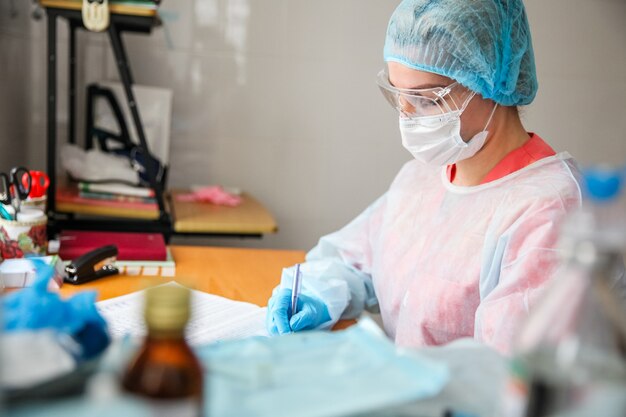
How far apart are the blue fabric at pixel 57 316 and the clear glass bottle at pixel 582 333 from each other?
336mm

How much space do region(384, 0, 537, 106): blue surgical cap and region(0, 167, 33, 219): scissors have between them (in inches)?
32.8

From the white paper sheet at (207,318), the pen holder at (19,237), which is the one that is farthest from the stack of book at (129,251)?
the white paper sheet at (207,318)

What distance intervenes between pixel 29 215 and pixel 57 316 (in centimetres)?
95

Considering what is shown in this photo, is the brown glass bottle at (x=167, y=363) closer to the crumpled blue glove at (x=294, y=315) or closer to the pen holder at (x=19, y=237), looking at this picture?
the crumpled blue glove at (x=294, y=315)

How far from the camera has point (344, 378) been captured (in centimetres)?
57

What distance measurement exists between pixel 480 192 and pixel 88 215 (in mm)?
1262

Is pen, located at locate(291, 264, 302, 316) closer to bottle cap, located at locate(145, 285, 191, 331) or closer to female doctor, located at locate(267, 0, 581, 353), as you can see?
female doctor, located at locate(267, 0, 581, 353)

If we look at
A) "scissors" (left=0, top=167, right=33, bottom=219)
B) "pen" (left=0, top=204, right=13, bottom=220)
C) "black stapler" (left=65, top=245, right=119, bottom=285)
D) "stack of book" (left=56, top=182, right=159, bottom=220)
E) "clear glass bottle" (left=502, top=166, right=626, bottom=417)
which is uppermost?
"clear glass bottle" (left=502, top=166, right=626, bottom=417)

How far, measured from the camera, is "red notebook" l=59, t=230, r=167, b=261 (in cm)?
154

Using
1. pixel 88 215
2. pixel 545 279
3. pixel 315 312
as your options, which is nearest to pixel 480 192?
pixel 545 279

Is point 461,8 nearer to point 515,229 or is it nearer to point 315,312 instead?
point 515,229

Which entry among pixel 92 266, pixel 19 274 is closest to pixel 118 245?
pixel 92 266

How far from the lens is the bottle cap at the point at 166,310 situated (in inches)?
18.1

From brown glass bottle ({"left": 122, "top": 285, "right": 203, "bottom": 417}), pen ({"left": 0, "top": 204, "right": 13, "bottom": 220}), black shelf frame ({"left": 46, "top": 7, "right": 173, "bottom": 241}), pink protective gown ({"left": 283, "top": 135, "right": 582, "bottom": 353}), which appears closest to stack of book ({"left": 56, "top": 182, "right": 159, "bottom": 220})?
black shelf frame ({"left": 46, "top": 7, "right": 173, "bottom": 241})
